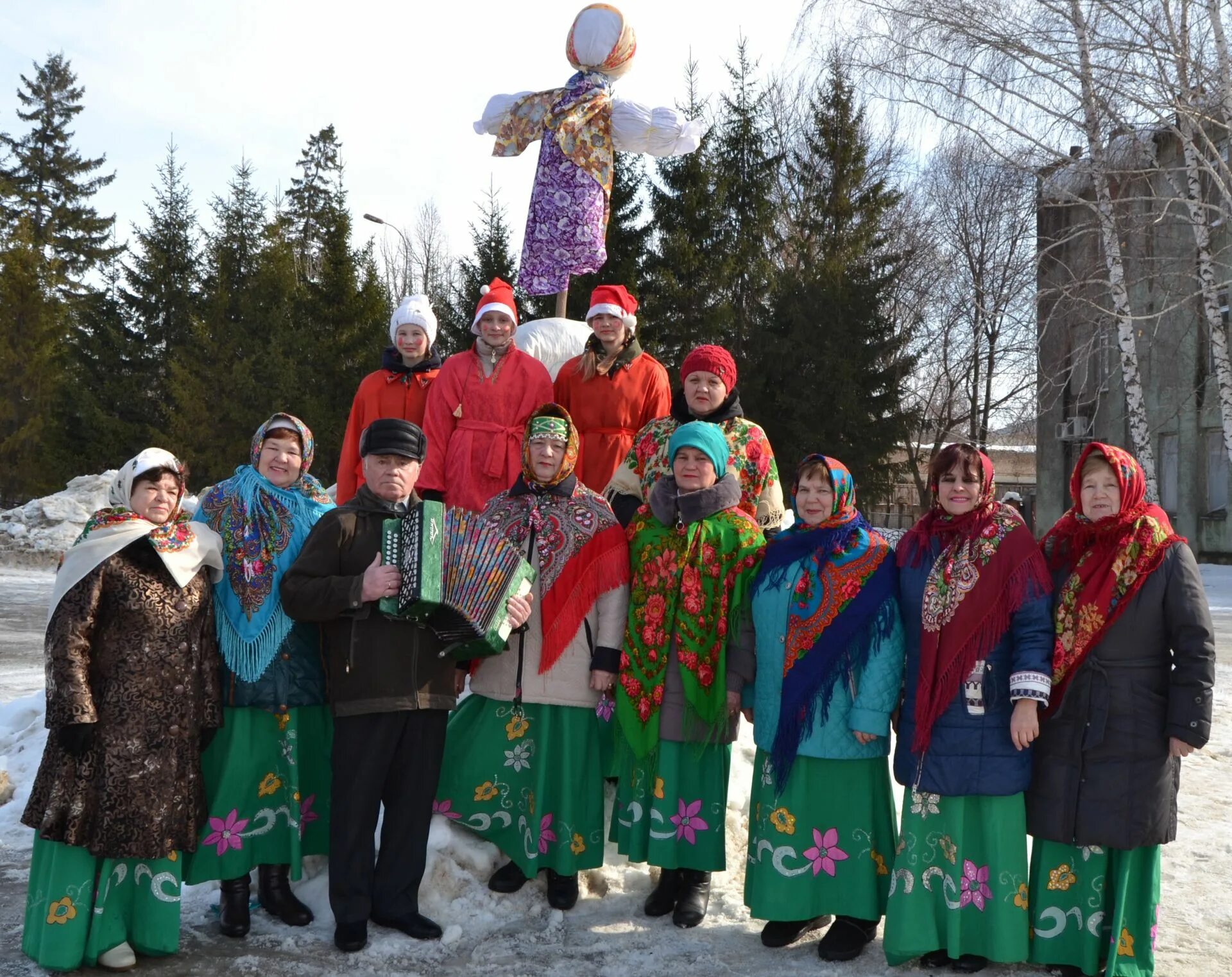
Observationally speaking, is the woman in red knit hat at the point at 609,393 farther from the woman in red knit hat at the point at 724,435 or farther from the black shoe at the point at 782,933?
the black shoe at the point at 782,933

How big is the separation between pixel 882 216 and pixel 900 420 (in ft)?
23.9

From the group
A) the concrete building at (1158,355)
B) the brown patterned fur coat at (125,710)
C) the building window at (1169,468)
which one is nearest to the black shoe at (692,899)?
the brown patterned fur coat at (125,710)

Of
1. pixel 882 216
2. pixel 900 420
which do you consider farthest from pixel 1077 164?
pixel 882 216

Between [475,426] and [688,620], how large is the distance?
1.81 metres

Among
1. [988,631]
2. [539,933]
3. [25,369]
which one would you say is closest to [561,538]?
[539,933]

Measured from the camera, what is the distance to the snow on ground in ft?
12.0

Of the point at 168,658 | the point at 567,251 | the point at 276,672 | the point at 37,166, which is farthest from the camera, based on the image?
the point at 37,166

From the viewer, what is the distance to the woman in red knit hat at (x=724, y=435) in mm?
4551

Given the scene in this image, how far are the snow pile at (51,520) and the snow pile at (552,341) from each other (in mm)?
13697

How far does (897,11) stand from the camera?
1527cm

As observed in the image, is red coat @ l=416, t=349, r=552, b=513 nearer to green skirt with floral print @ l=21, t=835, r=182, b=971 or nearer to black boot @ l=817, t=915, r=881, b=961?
green skirt with floral print @ l=21, t=835, r=182, b=971

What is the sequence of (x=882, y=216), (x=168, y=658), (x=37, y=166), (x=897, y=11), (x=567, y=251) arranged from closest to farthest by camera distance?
(x=168, y=658) < (x=567, y=251) < (x=897, y=11) < (x=882, y=216) < (x=37, y=166)

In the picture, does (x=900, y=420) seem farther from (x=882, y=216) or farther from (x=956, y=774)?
(x=956, y=774)

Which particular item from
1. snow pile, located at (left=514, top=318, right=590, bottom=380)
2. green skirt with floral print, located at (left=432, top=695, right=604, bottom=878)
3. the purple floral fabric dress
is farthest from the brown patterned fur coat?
the purple floral fabric dress
